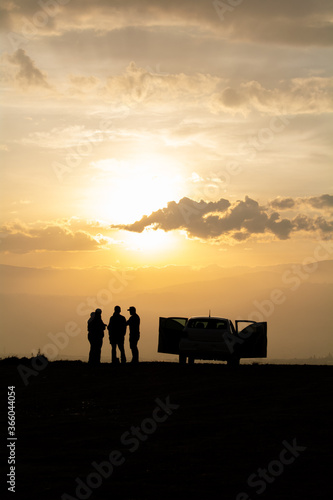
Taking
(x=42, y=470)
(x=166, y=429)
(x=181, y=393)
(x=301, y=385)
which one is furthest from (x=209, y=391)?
(x=42, y=470)

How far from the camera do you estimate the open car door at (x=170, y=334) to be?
82.2 ft

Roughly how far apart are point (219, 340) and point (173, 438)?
12.3m

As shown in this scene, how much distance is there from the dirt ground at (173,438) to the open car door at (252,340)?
4692mm

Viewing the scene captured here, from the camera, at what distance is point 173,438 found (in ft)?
35.3

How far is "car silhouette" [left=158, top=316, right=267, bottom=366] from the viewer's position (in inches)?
907

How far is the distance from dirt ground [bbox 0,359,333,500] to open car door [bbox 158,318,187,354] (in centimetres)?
588

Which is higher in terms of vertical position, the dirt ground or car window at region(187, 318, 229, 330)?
car window at region(187, 318, 229, 330)

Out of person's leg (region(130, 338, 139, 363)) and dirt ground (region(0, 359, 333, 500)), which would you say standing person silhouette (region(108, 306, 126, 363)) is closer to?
person's leg (region(130, 338, 139, 363))

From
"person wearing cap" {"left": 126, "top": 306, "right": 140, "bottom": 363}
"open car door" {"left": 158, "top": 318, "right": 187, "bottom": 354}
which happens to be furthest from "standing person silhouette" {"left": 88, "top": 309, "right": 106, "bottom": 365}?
"open car door" {"left": 158, "top": 318, "right": 187, "bottom": 354}

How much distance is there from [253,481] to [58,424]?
15.8ft

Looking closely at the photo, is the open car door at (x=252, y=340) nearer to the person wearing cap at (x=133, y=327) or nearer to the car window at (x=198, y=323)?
the car window at (x=198, y=323)

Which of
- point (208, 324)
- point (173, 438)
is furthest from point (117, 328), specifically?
point (173, 438)

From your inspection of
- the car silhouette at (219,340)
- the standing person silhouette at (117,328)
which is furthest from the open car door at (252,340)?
the standing person silhouette at (117,328)

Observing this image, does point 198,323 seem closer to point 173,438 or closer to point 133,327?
point 133,327
